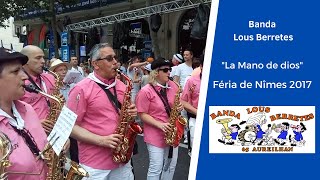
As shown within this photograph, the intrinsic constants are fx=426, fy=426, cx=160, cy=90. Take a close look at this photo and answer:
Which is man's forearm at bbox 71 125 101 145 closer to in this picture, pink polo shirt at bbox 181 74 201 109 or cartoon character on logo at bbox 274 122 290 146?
cartoon character on logo at bbox 274 122 290 146

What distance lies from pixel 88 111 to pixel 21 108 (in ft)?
3.19

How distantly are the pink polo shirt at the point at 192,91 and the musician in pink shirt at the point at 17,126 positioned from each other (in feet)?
11.1

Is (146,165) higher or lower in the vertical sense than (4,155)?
lower

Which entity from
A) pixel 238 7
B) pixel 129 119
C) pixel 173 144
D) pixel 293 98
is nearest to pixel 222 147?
pixel 293 98

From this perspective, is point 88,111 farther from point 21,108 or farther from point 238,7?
point 238,7

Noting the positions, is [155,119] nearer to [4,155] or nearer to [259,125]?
[259,125]

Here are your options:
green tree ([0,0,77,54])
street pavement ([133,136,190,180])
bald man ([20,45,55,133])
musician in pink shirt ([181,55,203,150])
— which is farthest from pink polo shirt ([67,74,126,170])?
green tree ([0,0,77,54])

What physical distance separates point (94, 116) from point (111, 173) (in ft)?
1.82

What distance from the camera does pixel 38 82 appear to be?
15.5 feet

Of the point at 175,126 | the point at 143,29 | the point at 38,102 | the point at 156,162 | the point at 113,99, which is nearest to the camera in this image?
the point at 113,99

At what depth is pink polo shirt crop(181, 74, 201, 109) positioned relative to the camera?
5.84 meters

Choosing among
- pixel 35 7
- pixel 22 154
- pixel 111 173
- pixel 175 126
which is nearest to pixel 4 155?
pixel 22 154

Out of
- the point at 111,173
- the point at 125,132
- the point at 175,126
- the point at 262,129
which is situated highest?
the point at 262,129

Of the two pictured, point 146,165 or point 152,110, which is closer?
point 152,110
